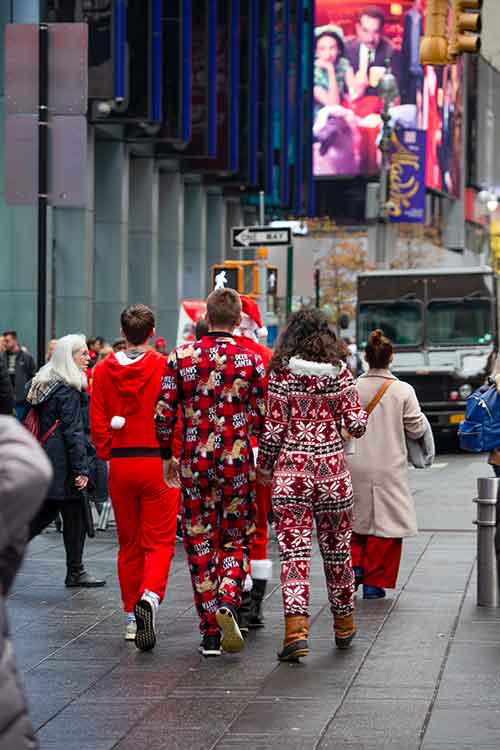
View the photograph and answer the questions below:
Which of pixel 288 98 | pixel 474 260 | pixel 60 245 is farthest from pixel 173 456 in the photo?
pixel 474 260

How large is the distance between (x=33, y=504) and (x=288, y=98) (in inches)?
1932

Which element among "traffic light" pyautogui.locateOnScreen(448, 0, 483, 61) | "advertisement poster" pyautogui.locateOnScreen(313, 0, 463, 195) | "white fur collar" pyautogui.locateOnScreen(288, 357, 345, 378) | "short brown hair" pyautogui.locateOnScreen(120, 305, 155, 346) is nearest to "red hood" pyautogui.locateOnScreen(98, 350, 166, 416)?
"short brown hair" pyautogui.locateOnScreen(120, 305, 155, 346)

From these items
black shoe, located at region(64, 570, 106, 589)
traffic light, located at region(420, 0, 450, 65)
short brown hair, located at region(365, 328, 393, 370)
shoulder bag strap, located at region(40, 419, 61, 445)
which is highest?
traffic light, located at region(420, 0, 450, 65)

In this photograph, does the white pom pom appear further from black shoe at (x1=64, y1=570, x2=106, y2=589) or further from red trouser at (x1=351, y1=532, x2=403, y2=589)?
black shoe at (x1=64, y1=570, x2=106, y2=589)

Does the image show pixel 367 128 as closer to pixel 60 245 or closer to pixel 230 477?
pixel 60 245

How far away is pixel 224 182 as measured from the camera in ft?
151

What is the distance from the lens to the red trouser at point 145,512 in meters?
9.01

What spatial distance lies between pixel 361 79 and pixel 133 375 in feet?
250

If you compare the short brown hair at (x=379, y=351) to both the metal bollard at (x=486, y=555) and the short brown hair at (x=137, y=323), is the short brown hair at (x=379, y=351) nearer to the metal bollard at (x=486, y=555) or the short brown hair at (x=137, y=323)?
the metal bollard at (x=486, y=555)

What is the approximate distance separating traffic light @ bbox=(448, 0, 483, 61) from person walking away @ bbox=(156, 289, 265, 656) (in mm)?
7529

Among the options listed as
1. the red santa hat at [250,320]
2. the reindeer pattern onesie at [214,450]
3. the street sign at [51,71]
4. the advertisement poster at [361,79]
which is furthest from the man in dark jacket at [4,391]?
the advertisement poster at [361,79]

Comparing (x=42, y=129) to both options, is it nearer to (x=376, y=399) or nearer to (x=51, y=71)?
(x=51, y=71)

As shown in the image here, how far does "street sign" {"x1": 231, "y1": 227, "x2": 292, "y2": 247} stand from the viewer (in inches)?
906

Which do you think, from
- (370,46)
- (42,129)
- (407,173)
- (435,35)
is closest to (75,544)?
(42,129)
